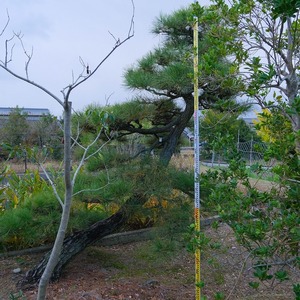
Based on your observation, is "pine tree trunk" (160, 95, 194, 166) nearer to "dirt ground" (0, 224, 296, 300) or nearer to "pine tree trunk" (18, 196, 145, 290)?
"pine tree trunk" (18, 196, 145, 290)

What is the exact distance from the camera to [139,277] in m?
2.78

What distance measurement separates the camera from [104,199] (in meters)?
2.61

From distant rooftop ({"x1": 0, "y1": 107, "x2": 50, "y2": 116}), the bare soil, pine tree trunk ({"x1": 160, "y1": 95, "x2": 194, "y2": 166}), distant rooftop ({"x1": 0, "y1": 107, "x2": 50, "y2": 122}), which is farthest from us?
distant rooftop ({"x1": 0, "y1": 107, "x2": 50, "y2": 116})

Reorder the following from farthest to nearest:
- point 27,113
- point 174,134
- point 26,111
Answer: point 26,111
point 27,113
point 174,134

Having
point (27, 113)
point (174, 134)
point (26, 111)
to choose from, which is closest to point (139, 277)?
point (174, 134)

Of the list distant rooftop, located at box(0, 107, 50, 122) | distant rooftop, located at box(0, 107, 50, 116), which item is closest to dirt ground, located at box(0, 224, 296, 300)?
distant rooftop, located at box(0, 107, 50, 122)

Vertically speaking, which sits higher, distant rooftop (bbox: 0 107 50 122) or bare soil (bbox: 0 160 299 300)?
distant rooftop (bbox: 0 107 50 122)

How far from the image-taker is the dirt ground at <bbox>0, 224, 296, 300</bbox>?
2.39 meters

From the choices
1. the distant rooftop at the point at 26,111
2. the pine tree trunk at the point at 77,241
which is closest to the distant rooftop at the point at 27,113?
the distant rooftop at the point at 26,111

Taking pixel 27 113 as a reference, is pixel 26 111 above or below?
above

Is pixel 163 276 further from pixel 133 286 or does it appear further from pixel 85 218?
pixel 85 218

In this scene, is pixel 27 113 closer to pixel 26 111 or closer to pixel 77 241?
pixel 26 111

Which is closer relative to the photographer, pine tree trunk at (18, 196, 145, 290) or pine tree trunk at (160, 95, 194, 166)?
pine tree trunk at (18, 196, 145, 290)

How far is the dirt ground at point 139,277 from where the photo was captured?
2.39 meters
